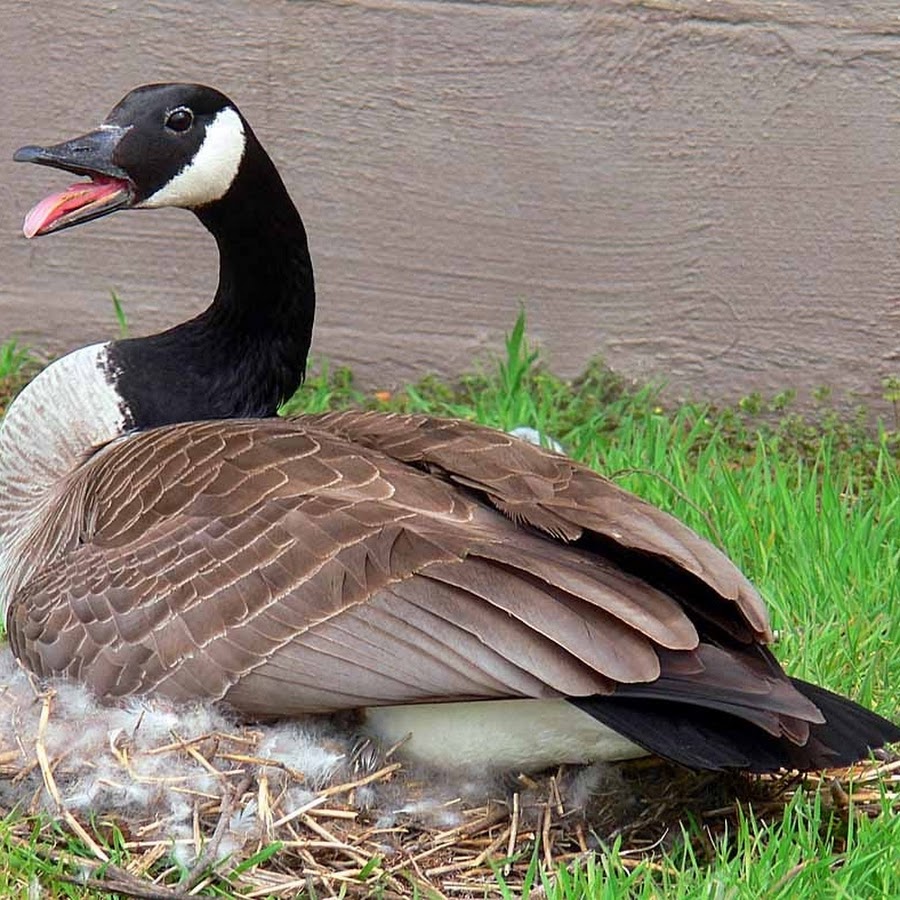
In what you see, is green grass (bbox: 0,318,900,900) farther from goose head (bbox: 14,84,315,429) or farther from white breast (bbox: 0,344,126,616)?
white breast (bbox: 0,344,126,616)

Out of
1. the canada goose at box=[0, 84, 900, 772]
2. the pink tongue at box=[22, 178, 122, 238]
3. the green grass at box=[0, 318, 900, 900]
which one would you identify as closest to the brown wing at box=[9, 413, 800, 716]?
the canada goose at box=[0, 84, 900, 772]

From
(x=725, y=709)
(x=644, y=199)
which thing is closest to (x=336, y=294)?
(x=644, y=199)

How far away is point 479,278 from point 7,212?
5.21 ft

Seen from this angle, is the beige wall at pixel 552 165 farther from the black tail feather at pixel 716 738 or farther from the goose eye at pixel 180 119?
the black tail feather at pixel 716 738

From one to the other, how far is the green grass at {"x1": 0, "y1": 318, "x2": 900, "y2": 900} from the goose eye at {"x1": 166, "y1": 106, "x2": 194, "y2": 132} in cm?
135

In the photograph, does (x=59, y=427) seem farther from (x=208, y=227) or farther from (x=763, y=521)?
(x=763, y=521)

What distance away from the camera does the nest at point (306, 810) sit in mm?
2980

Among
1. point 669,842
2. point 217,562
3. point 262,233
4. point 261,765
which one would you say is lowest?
point 669,842

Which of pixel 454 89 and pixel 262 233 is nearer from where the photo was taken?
pixel 262 233

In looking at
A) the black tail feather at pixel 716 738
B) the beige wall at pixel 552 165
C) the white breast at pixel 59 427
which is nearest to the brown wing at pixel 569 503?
the black tail feather at pixel 716 738

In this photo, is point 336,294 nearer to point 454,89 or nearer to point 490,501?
point 454,89

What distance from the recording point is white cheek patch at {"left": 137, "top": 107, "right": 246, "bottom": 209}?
3.87 meters

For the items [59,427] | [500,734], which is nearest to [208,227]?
[59,427]

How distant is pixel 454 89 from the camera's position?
214 inches
